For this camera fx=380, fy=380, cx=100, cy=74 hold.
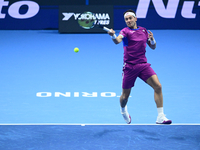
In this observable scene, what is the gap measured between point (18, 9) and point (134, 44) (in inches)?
453

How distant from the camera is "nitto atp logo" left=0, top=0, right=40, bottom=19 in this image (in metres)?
16.3

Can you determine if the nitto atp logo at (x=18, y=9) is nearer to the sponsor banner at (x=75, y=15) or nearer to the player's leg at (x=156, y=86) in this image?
the sponsor banner at (x=75, y=15)

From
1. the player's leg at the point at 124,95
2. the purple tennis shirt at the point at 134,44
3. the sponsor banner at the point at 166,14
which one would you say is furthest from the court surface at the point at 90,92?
the sponsor banner at the point at 166,14

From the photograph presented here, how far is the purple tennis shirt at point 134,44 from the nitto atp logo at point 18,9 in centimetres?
1122

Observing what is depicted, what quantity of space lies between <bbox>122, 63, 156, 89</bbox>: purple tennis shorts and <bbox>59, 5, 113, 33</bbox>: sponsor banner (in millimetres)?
9984

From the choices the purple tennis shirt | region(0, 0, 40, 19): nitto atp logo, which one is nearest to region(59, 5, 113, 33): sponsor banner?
region(0, 0, 40, 19): nitto atp logo

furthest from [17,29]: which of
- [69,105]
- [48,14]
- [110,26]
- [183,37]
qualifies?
[69,105]

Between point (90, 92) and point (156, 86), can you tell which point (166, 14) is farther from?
point (156, 86)

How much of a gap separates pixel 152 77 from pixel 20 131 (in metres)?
2.26

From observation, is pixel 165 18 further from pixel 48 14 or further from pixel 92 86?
pixel 92 86

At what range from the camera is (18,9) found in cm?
1639

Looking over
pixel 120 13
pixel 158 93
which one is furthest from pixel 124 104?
pixel 120 13

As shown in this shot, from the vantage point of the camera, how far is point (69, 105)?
25.0 feet

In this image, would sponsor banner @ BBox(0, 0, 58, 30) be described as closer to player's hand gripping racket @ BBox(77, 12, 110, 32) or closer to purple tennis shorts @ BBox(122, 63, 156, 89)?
player's hand gripping racket @ BBox(77, 12, 110, 32)
